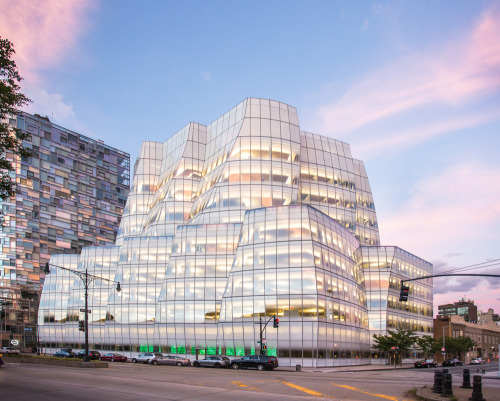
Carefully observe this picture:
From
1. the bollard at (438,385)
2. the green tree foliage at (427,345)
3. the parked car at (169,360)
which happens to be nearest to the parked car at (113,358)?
the parked car at (169,360)

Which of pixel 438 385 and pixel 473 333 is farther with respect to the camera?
pixel 473 333

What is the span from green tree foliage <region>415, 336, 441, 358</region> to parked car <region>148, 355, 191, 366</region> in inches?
1828

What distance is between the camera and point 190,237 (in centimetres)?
7900

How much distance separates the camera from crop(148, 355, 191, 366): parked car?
207ft

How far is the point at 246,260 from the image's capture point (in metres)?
68.9

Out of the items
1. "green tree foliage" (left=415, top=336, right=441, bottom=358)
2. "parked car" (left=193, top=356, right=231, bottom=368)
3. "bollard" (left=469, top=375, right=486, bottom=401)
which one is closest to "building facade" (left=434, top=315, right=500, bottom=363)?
"green tree foliage" (left=415, top=336, right=441, bottom=358)

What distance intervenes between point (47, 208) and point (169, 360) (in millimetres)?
98826

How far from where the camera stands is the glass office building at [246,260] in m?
66.1

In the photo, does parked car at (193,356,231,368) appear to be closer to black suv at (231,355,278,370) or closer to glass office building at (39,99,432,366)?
black suv at (231,355,278,370)

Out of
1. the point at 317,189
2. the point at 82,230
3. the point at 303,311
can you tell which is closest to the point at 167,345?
the point at 303,311

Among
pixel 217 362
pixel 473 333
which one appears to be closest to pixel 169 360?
pixel 217 362

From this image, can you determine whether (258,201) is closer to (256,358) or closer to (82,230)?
(256,358)

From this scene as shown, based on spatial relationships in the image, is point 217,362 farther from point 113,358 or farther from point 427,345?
point 427,345

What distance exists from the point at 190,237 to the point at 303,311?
23.7m
